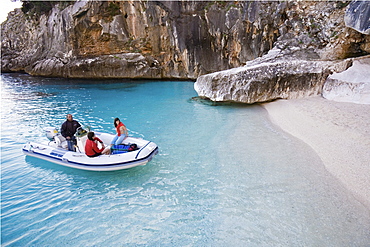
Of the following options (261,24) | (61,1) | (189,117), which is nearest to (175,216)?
(189,117)

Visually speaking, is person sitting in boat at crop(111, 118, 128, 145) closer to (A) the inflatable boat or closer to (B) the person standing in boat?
(A) the inflatable boat

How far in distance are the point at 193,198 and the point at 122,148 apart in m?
3.08

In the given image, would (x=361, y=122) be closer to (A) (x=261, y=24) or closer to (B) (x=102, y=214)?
(B) (x=102, y=214)

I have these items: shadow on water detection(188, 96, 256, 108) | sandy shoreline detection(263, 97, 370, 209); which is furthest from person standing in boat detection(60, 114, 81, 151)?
shadow on water detection(188, 96, 256, 108)

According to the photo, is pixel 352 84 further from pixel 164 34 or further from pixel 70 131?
pixel 164 34

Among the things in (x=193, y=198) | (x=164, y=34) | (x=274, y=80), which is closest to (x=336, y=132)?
(x=274, y=80)

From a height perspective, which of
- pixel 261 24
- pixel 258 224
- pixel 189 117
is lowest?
pixel 258 224

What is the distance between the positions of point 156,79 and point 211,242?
27.0 metres

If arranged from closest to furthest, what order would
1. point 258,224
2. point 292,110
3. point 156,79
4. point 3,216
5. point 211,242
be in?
point 211,242 < point 258,224 < point 3,216 < point 292,110 < point 156,79

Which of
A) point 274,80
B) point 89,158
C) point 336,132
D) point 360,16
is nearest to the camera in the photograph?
point 89,158

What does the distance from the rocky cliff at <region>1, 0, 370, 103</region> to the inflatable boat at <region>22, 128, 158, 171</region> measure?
807 centimetres

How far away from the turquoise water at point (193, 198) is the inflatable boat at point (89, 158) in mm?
325

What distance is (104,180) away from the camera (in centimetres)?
660

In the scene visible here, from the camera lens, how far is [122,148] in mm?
7402
